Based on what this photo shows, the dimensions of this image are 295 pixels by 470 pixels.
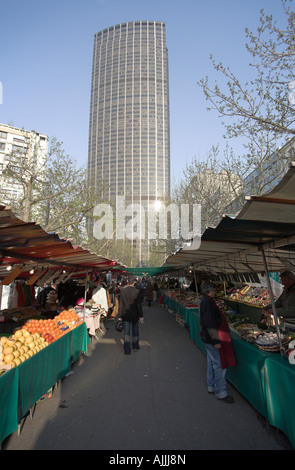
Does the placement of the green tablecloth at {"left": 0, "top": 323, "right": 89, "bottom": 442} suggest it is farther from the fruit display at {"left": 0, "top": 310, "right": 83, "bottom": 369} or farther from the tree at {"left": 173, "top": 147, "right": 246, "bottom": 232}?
the tree at {"left": 173, "top": 147, "right": 246, "bottom": 232}

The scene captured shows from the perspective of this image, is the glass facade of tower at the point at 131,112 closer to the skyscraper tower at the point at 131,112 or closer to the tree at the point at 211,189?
the skyscraper tower at the point at 131,112

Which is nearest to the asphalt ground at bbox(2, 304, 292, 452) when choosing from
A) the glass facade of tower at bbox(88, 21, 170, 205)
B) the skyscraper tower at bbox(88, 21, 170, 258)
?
the glass facade of tower at bbox(88, 21, 170, 205)

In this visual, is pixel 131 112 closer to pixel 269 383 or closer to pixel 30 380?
pixel 30 380

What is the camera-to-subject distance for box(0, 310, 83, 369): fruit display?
3312 millimetres

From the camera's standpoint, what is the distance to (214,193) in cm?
1762

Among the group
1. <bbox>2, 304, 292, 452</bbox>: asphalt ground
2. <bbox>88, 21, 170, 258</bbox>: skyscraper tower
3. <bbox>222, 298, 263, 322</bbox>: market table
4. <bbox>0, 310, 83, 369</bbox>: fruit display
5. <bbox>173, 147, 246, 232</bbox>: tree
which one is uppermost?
<bbox>88, 21, 170, 258</bbox>: skyscraper tower

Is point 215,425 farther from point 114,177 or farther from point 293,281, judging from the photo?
point 114,177

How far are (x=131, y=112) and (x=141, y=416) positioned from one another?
120635 mm

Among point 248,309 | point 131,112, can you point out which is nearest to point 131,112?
point 131,112

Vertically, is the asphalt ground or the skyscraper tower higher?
the skyscraper tower

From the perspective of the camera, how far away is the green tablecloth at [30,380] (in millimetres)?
2723

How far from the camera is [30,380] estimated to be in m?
3.34

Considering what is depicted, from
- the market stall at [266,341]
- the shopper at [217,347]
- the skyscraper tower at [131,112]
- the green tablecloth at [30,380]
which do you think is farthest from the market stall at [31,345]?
the skyscraper tower at [131,112]
